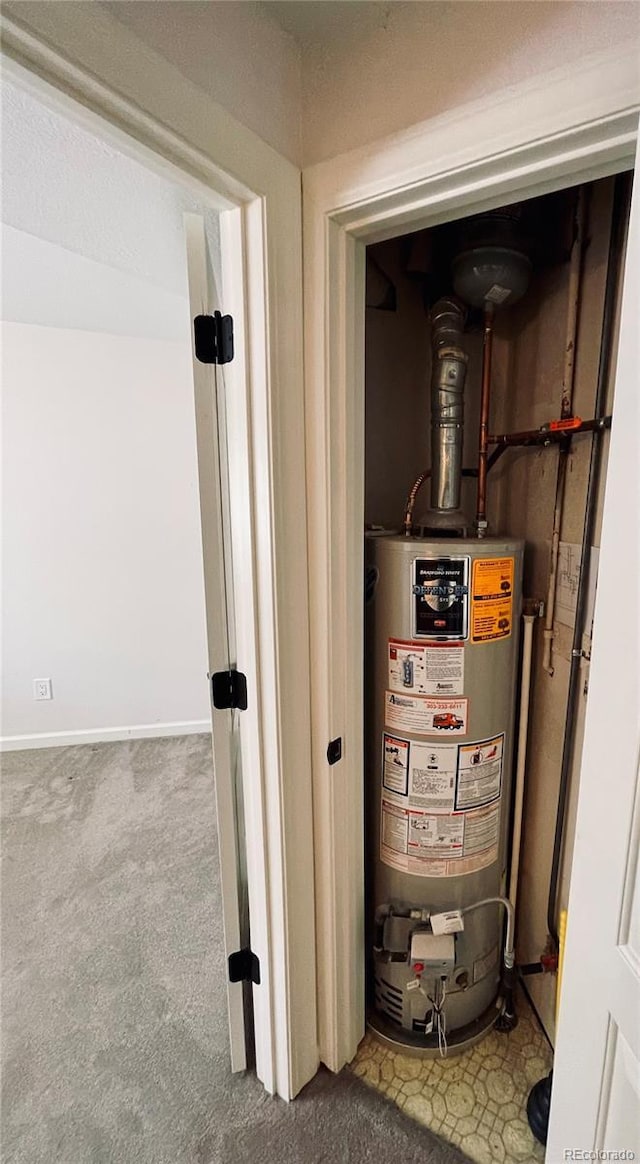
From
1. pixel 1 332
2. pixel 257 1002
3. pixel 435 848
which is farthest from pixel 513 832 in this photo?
pixel 1 332

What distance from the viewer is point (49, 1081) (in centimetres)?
121

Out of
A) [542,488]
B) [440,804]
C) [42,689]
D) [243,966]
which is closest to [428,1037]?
[243,966]

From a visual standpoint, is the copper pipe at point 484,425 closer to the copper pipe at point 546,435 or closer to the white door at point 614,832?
the copper pipe at point 546,435

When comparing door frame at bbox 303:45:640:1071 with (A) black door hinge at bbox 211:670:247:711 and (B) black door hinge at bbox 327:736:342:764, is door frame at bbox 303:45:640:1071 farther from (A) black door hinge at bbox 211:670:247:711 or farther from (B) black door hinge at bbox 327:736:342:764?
(A) black door hinge at bbox 211:670:247:711

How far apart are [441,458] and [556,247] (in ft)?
1.93

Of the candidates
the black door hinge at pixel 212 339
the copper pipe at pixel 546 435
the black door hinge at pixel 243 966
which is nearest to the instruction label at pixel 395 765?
the black door hinge at pixel 243 966

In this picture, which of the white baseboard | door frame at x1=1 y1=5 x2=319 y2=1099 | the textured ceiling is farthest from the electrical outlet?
door frame at x1=1 y1=5 x2=319 y2=1099

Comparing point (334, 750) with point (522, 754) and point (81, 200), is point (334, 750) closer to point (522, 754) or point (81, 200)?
point (522, 754)

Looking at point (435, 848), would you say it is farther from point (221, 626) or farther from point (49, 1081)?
point (49, 1081)

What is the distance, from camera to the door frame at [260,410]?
1.93ft

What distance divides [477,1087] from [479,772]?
81 centimetres

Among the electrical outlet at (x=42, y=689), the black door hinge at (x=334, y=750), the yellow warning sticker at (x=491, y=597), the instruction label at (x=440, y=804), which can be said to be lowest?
the electrical outlet at (x=42, y=689)

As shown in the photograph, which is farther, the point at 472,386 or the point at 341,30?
the point at 472,386

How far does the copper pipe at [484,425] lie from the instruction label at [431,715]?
18.3 inches
